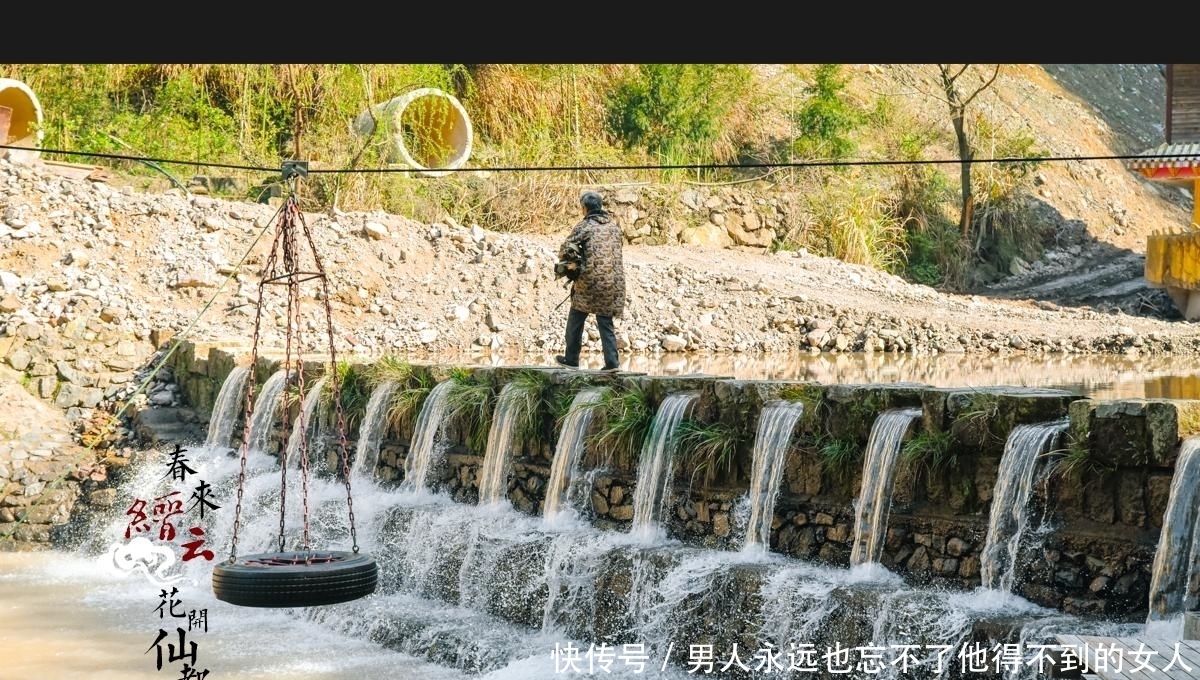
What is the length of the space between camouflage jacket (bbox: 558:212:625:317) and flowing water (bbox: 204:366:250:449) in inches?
155

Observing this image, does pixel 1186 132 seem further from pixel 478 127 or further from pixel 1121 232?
pixel 478 127

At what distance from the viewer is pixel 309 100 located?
21531 mm

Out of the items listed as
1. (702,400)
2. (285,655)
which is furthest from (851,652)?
(285,655)

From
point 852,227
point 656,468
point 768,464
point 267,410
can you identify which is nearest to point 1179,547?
point 768,464

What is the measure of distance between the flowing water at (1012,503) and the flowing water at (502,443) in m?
3.99

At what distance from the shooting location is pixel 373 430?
38.6 ft

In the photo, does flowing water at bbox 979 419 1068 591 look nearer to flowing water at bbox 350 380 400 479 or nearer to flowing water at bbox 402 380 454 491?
flowing water at bbox 402 380 454 491

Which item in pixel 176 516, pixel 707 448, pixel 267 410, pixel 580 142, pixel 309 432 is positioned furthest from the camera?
pixel 580 142

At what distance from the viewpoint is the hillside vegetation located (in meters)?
20.0

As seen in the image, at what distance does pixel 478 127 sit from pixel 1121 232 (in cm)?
1156

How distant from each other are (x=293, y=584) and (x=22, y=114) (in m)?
14.9

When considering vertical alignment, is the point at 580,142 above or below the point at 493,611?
above

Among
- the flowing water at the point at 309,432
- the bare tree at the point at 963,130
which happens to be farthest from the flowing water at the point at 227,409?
the bare tree at the point at 963,130

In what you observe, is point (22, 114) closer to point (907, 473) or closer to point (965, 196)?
point (965, 196)
